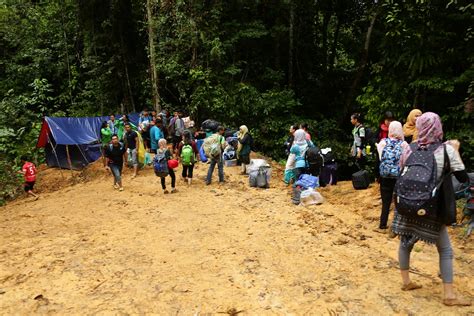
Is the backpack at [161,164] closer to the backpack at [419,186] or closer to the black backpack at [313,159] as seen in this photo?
the black backpack at [313,159]

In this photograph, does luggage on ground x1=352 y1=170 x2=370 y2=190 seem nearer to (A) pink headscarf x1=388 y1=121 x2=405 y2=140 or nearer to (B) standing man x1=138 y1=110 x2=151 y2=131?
(A) pink headscarf x1=388 y1=121 x2=405 y2=140

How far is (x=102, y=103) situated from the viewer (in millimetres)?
23344

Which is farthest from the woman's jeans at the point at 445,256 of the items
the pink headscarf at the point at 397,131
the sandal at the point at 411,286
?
the pink headscarf at the point at 397,131

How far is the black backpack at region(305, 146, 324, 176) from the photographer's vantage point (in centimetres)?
830

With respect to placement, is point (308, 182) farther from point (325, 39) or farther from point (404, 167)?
point (325, 39)

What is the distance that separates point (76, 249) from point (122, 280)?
165 centimetres

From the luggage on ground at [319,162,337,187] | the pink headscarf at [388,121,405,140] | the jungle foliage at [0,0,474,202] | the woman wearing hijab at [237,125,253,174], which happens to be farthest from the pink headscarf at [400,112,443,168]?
the jungle foliage at [0,0,474,202]

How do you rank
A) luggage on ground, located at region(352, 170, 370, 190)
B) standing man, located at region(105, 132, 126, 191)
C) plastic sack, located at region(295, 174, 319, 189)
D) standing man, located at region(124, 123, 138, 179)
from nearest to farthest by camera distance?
plastic sack, located at region(295, 174, 319, 189) < luggage on ground, located at region(352, 170, 370, 190) < standing man, located at region(105, 132, 126, 191) < standing man, located at region(124, 123, 138, 179)

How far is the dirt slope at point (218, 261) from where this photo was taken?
13.9 ft

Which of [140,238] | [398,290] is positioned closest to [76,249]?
[140,238]

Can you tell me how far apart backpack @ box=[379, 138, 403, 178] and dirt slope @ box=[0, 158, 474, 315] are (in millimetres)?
969

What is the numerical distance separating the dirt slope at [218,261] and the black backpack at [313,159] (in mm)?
762

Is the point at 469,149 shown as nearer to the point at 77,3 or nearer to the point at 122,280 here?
the point at 122,280

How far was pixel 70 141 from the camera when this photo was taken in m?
15.5
